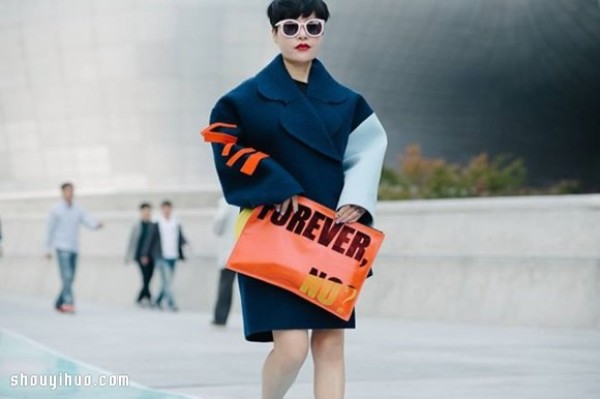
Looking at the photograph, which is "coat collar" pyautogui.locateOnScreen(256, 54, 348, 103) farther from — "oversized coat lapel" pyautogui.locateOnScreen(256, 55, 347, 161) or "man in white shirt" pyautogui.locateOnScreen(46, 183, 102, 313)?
"man in white shirt" pyautogui.locateOnScreen(46, 183, 102, 313)

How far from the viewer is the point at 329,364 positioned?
6.60 meters

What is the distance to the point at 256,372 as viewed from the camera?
10242 millimetres

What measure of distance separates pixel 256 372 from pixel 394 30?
732 inches

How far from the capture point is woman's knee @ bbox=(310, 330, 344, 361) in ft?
21.7

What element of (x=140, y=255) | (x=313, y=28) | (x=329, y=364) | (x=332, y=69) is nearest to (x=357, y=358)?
(x=329, y=364)

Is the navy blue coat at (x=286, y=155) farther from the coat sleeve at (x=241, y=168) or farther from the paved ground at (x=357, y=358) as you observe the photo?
the paved ground at (x=357, y=358)

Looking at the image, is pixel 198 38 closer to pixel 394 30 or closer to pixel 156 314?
pixel 394 30

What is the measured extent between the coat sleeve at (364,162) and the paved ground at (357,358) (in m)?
2.15

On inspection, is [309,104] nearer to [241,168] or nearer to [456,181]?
[241,168]

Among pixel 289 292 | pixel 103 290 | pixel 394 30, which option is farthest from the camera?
pixel 394 30

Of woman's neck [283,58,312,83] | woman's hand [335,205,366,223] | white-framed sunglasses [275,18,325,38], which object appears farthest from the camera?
woman's neck [283,58,312,83]

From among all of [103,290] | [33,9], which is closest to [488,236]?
[103,290]

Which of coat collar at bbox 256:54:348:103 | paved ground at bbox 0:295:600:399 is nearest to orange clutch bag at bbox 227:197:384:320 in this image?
coat collar at bbox 256:54:348:103

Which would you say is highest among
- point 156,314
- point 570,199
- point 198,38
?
point 198,38
